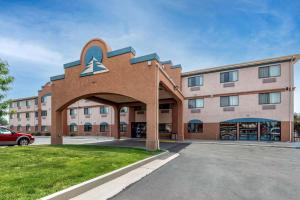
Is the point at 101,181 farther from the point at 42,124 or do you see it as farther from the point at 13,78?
the point at 42,124

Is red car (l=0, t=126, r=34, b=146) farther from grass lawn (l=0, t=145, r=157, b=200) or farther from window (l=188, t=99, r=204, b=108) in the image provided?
window (l=188, t=99, r=204, b=108)

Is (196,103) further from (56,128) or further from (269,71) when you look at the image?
(56,128)

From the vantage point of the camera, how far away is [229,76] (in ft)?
75.2

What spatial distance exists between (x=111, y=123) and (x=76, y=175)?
86.4 ft

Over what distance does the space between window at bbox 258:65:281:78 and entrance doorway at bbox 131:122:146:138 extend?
16.1 m

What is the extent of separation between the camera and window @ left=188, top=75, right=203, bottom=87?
24.6 meters

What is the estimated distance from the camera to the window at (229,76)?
22.6 metres

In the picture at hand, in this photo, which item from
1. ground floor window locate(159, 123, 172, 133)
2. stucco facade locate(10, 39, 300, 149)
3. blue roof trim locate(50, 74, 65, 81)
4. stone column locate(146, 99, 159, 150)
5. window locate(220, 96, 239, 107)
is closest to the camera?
stone column locate(146, 99, 159, 150)

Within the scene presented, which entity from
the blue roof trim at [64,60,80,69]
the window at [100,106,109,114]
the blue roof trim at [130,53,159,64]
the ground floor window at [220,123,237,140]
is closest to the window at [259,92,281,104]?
the ground floor window at [220,123,237,140]

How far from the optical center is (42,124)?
40.0 meters

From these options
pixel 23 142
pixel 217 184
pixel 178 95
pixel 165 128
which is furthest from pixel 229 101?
pixel 23 142

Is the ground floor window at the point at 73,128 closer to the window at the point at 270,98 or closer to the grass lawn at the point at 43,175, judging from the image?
Result: the grass lawn at the point at 43,175

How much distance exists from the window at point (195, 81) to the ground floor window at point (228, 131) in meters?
5.99

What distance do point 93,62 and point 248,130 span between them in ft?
60.9
